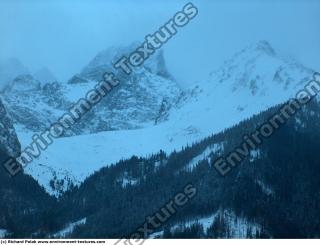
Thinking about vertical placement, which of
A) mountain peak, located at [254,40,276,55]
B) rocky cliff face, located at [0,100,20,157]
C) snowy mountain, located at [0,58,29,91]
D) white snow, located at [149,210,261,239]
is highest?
snowy mountain, located at [0,58,29,91]

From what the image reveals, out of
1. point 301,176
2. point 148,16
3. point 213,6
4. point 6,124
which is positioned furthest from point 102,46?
point 6,124


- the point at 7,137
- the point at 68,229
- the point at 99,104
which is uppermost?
the point at 7,137

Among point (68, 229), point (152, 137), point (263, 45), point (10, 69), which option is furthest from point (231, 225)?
point (152, 137)

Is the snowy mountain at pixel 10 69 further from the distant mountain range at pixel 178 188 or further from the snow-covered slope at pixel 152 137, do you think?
the snow-covered slope at pixel 152 137

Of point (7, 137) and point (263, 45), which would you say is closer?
point (263, 45)

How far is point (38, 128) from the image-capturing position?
19.8 meters

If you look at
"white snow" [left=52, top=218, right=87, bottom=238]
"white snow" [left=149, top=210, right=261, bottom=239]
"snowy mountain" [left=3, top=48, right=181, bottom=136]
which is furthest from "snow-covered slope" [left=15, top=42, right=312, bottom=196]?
"white snow" [left=52, top=218, right=87, bottom=238]

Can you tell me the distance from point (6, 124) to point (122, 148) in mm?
6708

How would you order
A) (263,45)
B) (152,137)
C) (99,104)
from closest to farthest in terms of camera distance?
(263,45) → (152,137) → (99,104)

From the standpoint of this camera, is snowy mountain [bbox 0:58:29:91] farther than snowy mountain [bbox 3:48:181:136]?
No

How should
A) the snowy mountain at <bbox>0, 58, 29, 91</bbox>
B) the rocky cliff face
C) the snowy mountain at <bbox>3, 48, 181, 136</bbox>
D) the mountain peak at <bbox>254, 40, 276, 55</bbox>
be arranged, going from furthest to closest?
the snowy mountain at <bbox>3, 48, 181, 136</bbox> < the rocky cliff face < the mountain peak at <bbox>254, 40, 276, 55</bbox> < the snowy mountain at <bbox>0, 58, 29, 91</bbox>

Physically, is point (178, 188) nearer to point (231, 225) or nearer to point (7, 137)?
point (231, 225)

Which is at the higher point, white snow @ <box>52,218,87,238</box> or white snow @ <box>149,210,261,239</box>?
white snow @ <box>52,218,87,238</box>

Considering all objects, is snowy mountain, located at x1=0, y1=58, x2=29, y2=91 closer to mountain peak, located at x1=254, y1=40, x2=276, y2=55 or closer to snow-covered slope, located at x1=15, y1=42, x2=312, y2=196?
snow-covered slope, located at x1=15, y1=42, x2=312, y2=196
